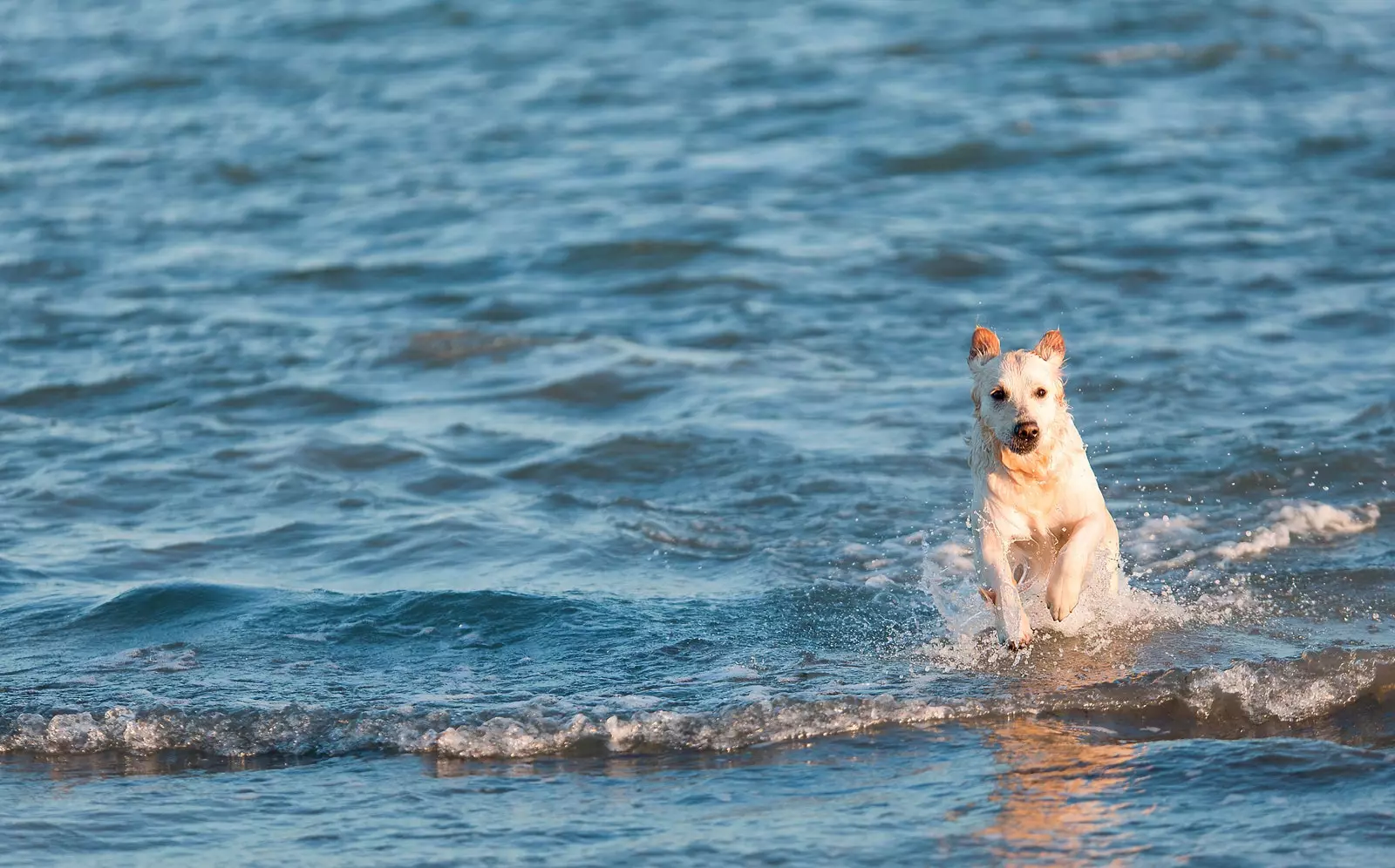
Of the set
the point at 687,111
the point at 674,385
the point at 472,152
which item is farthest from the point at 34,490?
the point at 687,111

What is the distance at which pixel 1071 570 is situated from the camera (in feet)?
23.6

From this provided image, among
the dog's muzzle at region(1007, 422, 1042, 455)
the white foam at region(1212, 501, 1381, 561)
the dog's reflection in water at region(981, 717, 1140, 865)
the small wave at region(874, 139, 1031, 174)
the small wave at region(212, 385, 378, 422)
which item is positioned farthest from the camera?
the small wave at region(874, 139, 1031, 174)

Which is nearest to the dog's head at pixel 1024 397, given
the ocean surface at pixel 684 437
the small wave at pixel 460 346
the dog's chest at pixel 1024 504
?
the dog's chest at pixel 1024 504

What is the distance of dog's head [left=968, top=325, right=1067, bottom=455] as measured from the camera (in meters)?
7.18

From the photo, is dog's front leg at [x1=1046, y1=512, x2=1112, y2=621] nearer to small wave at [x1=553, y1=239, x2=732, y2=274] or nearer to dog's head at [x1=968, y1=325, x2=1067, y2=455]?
dog's head at [x1=968, y1=325, x2=1067, y2=455]

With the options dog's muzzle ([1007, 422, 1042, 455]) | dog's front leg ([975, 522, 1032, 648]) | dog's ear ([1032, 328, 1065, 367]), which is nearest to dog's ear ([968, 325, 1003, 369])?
dog's ear ([1032, 328, 1065, 367])

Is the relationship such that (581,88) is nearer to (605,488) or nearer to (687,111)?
(687,111)

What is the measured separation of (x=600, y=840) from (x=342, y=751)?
136 centimetres

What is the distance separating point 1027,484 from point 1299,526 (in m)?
2.49

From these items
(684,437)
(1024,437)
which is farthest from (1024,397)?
(684,437)

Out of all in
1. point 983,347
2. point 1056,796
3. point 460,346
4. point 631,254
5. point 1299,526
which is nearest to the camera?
point 1056,796

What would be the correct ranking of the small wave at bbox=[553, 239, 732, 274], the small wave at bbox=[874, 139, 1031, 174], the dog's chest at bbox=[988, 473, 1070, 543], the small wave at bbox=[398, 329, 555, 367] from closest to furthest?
the dog's chest at bbox=[988, 473, 1070, 543], the small wave at bbox=[398, 329, 555, 367], the small wave at bbox=[553, 239, 732, 274], the small wave at bbox=[874, 139, 1031, 174]

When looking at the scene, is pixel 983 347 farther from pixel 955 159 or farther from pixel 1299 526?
pixel 955 159

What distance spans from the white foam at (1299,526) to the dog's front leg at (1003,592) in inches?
76.9
